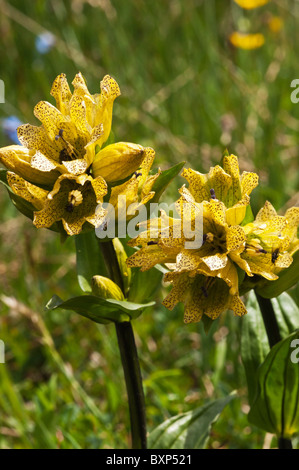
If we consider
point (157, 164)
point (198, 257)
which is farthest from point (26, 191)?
point (157, 164)

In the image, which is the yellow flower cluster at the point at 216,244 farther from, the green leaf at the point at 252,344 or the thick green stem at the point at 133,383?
the green leaf at the point at 252,344

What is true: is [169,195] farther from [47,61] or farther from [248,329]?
[47,61]

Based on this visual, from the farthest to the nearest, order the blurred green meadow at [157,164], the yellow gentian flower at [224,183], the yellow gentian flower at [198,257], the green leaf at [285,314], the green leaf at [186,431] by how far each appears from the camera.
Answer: the blurred green meadow at [157,164] < the green leaf at [285,314] < the green leaf at [186,431] < the yellow gentian flower at [224,183] < the yellow gentian flower at [198,257]

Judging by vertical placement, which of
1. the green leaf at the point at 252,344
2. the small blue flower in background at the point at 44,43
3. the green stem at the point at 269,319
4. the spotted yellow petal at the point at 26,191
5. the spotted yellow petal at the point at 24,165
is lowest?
the green leaf at the point at 252,344

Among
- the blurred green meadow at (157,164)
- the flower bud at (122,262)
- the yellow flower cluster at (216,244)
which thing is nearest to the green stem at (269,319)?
the yellow flower cluster at (216,244)

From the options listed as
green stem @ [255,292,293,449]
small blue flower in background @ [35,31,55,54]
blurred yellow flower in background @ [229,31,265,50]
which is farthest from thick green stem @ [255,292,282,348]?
small blue flower in background @ [35,31,55,54]

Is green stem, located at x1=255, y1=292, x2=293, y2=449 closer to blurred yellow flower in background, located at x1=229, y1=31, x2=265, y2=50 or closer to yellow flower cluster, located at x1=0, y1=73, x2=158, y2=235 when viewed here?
yellow flower cluster, located at x1=0, y1=73, x2=158, y2=235
